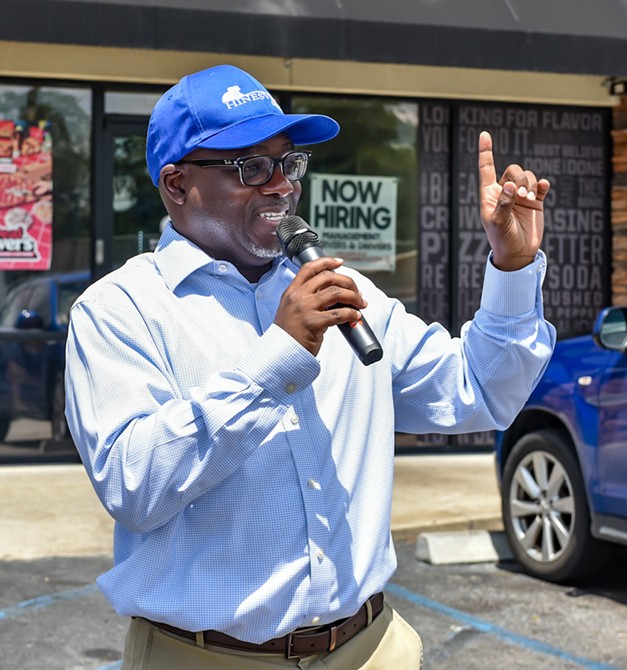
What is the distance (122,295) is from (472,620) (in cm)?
417

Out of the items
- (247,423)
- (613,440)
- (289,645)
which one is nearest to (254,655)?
(289,645)

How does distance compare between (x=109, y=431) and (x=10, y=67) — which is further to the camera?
(x=10, y=67)

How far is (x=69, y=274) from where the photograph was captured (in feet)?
33.7

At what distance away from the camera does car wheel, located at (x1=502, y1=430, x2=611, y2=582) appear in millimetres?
6566

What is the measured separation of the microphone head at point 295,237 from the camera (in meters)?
2.26

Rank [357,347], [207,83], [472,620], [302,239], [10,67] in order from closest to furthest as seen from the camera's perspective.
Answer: [357,347] < [302,239] < [207,83] < [472,620] < [10,67]

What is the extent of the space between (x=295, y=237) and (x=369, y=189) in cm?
869

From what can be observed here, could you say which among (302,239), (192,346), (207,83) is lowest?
(192,346)

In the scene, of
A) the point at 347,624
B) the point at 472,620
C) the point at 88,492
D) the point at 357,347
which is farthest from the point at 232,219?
the point at 88,492

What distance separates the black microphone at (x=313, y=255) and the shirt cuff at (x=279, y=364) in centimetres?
8

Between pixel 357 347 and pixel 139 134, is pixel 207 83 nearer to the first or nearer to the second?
pixel 357 347

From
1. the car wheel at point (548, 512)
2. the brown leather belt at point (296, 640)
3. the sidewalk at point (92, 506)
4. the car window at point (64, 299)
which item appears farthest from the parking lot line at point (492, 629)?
the car window at point (64, 299)

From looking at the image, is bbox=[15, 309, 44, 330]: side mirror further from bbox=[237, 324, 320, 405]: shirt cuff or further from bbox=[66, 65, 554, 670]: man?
bbox=[237, 324, 320, 405]: shirt cuff

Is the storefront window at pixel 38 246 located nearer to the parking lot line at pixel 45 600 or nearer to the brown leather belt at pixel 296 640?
the parking lot line at pixel 45 600
